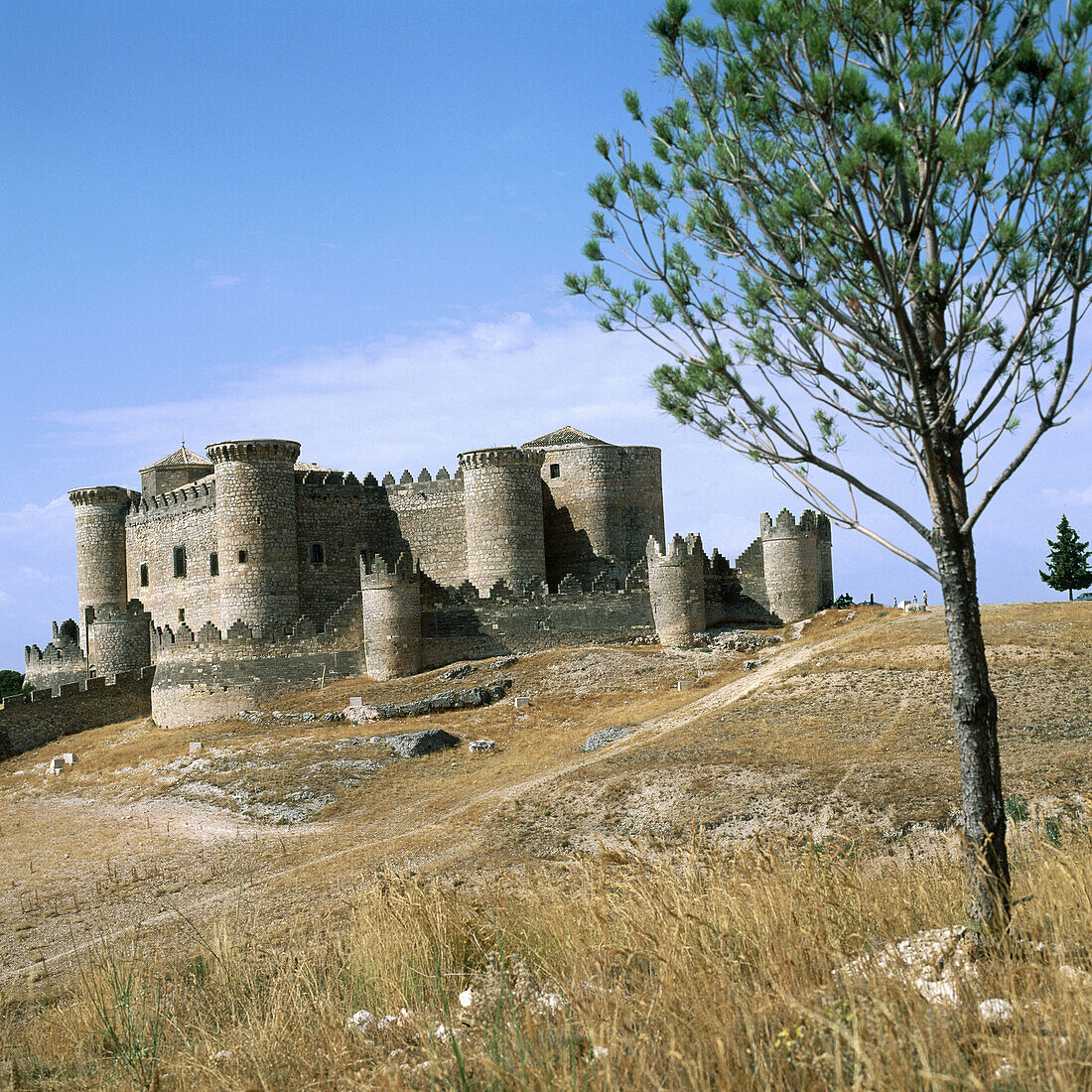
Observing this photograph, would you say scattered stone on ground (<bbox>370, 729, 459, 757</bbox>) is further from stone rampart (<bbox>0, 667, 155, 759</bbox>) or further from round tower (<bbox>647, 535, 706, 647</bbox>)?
stone rampart (<bbox>0, 667, 155, 759</bbox>)

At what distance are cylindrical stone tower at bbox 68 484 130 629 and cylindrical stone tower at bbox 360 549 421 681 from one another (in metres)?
17.2

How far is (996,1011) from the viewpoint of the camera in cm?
501

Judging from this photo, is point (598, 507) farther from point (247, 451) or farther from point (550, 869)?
point (550, 869)

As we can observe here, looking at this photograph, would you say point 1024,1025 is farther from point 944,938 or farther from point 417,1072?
point 417,1072

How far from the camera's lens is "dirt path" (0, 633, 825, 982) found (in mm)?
13953

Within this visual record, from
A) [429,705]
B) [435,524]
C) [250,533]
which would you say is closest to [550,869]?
[429,705]

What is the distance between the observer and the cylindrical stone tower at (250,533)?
3756 cm

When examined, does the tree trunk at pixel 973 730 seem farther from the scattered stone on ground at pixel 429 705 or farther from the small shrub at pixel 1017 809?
the scattered stone on ground at pixel 429 705

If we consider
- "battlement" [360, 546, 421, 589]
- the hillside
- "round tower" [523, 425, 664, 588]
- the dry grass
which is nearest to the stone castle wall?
"round tower" [523, 425, 664, 588]

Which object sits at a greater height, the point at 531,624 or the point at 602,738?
the point at 531,624

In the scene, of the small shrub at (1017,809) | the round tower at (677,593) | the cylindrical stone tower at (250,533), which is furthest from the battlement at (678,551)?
the small shrub at (1017,809)

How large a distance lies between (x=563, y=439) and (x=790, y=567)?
1148 centimetres

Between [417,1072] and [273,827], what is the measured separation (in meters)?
17.2

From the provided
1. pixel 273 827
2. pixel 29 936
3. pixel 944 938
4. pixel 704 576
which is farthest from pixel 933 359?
pixel 704 576
